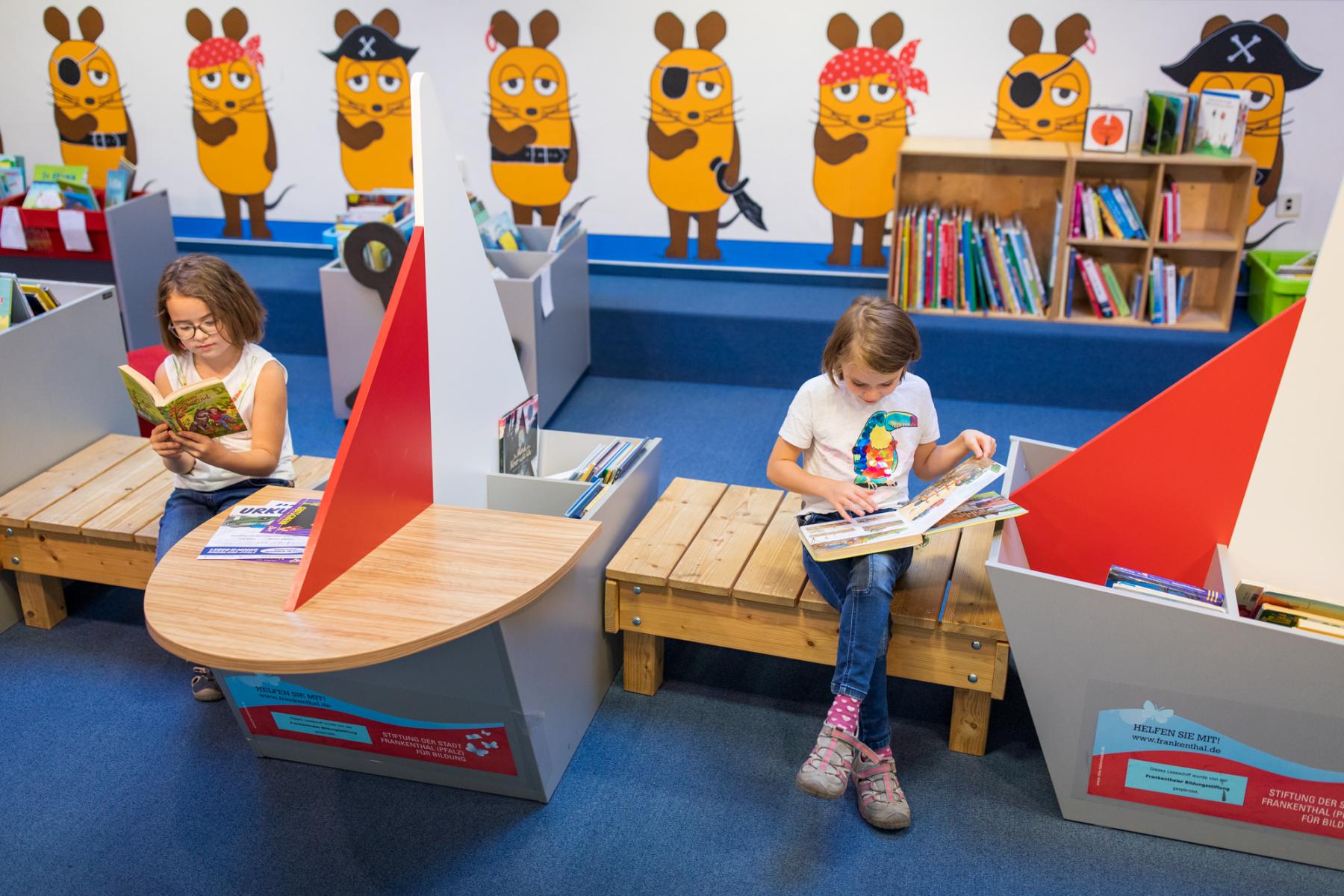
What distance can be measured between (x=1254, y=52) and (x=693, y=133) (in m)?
2.40

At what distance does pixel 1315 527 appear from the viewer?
2.54 m

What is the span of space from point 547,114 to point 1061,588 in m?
3.94

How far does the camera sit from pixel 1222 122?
4566 mm

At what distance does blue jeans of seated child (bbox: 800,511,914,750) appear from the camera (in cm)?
250

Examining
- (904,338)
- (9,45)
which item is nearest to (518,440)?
(904,338)

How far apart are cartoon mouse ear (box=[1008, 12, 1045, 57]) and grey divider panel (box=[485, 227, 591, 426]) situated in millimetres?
2020

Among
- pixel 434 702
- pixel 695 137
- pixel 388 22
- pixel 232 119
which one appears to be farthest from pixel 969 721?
pixel 232 119

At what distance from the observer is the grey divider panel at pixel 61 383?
3.31m

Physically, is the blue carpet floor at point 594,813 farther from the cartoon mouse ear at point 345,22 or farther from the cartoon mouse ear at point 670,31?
the cartoon mouse ear at point 345,22

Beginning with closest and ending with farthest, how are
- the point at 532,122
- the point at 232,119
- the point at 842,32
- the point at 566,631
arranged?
the point at 566,631, the point at 842,32, the point at 532,122, the point at 232,119

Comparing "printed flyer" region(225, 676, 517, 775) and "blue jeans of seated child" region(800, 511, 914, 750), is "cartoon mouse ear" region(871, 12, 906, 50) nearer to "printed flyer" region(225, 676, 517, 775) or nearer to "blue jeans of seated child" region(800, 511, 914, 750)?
"blue jeans of seated child" region(800, 511, 914, 750)

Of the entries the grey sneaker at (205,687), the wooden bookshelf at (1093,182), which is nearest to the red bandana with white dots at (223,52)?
the wooden bookshelf at (1093,182)

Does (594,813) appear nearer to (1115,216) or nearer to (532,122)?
(1115,216)

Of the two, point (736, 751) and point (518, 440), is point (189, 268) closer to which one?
point (518, 440)
